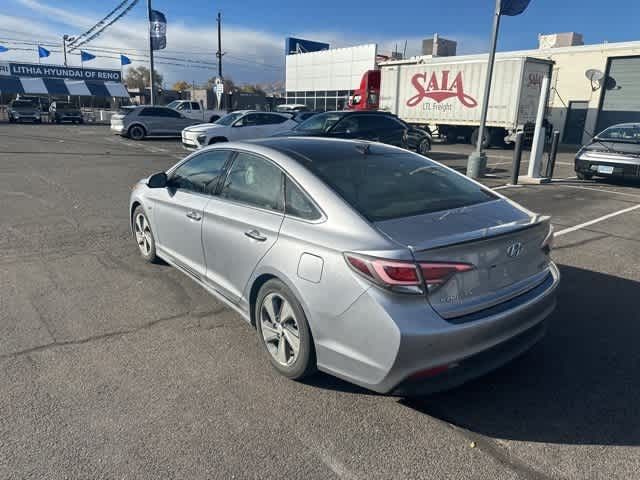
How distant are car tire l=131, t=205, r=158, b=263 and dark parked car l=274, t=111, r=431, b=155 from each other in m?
7.32

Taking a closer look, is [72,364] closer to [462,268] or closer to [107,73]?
[462,268]

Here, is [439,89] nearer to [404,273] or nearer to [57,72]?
[404,273]

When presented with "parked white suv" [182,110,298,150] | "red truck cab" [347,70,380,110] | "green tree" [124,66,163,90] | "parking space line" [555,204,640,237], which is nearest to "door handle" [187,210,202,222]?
"parking space line" [555,204,640,237]

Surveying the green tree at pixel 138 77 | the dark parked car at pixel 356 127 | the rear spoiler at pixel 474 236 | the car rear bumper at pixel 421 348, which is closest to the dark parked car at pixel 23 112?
the dark parked car at pixel 356 127

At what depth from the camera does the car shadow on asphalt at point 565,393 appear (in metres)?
2.69

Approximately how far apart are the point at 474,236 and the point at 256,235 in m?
1.41

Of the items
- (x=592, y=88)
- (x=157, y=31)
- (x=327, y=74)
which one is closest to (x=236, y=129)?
(x=157, y=31)

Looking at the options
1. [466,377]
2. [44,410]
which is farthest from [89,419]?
[466,377]

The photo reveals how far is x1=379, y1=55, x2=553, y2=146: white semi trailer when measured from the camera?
20.0 m

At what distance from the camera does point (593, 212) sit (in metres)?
8.40

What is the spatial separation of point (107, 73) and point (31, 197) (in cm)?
4705

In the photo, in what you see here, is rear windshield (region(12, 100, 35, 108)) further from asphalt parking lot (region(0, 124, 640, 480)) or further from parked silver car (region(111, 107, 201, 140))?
asphalt parking lot (region(0, 124, 640, 480))

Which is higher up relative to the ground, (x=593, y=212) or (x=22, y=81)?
(x=22, y=81)

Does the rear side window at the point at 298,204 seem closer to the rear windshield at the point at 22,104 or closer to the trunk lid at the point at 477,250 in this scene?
the trunk lid at the point at 477,250
